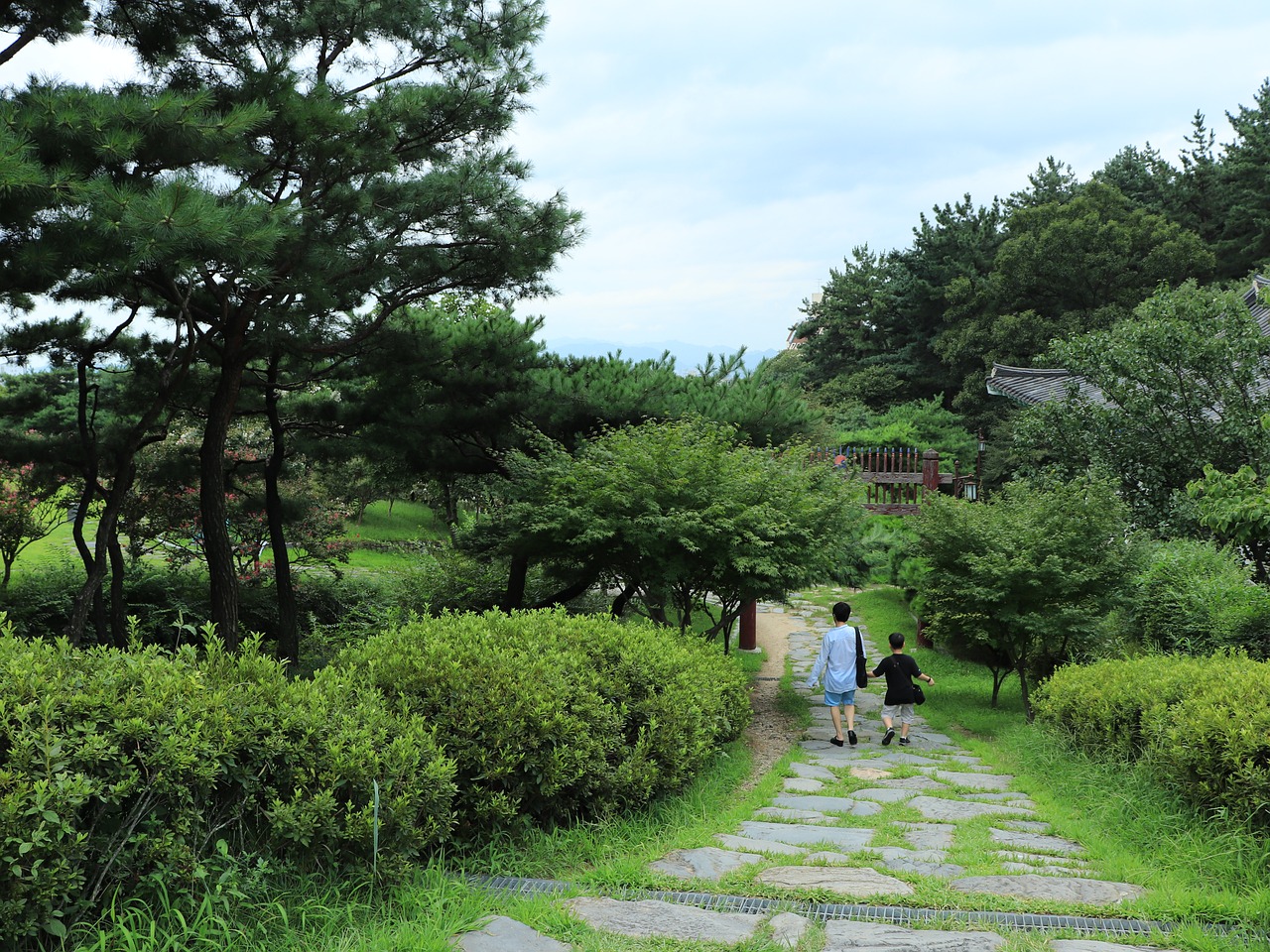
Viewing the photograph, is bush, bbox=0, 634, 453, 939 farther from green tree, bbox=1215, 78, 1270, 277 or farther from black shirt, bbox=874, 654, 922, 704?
green tree, bbox=1215, 78, 1270, 277

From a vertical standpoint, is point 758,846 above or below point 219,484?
below

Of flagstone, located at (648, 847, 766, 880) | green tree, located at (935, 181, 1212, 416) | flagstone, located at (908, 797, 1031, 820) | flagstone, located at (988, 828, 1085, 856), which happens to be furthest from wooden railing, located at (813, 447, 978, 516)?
flagstone, located at (648, 847, 766, 880)

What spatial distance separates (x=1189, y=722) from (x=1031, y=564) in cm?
423

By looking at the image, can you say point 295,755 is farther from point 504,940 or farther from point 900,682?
point 900,682

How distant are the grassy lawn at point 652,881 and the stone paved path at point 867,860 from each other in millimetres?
93

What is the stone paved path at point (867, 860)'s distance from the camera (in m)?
3.28

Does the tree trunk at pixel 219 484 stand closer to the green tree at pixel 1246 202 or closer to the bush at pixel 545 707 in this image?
the bush at pixel 545 707

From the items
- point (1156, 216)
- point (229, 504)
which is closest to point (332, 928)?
point (229, 504)

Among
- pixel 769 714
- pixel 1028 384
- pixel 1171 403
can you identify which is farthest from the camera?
pixel 1028 384

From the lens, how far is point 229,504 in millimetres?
13156

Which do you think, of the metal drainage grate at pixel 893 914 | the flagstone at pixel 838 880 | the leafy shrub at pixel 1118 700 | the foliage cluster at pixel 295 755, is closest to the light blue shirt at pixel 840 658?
the leafy shrub at pixel 1118 700

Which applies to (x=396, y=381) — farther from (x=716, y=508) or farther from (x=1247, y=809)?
(x=1247, y=809)

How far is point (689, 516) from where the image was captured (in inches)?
335

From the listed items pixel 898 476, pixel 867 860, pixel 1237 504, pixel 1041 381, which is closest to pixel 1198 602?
pixel 1237 504
